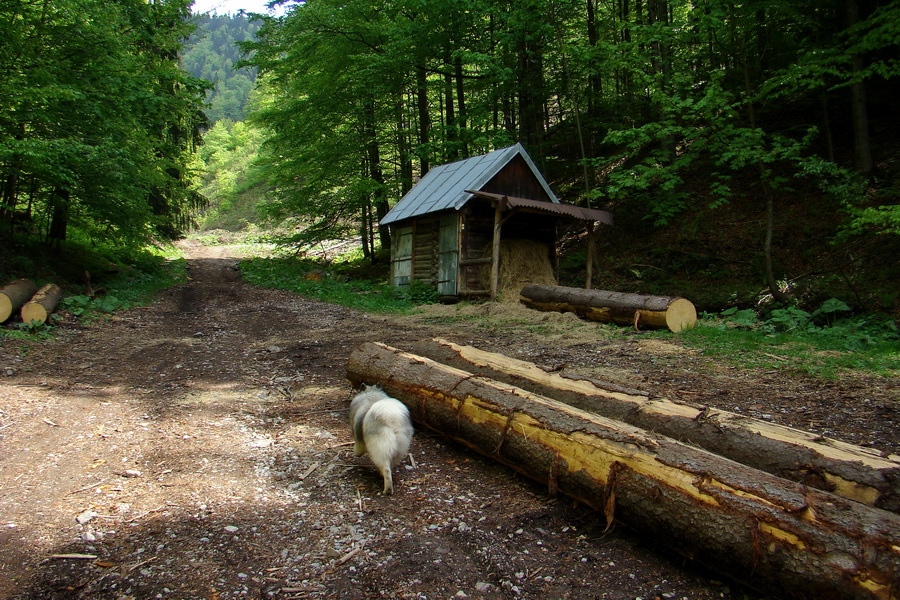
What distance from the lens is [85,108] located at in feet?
32.4

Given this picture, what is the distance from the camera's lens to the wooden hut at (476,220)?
1345 centimetres

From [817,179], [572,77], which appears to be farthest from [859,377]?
[572,77]

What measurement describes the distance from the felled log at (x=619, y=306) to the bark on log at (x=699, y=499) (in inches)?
237

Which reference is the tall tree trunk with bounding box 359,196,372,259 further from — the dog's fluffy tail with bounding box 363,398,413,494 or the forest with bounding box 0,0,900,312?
the dog's fluffy tail with bounding box 363,398,413,494

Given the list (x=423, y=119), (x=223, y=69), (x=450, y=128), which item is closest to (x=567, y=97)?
(x=450, y=128)

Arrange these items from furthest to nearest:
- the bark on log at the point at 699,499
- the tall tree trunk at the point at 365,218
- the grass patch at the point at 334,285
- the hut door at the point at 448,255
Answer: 1. the tall tree trunk at the point at 365,218
2. the hut door at the point at 448,255
3. the grass patch at the point at 334,285
4. the bark on log at the point at 699,499

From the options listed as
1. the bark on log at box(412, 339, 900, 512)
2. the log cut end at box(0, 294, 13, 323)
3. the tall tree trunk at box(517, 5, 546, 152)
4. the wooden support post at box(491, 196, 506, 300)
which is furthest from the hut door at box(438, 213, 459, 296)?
the log cut end at box(0, 294, 13, 323)

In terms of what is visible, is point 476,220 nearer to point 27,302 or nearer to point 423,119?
point 423,119

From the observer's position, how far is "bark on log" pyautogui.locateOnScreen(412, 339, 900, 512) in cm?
284

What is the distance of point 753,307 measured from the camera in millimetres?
10766

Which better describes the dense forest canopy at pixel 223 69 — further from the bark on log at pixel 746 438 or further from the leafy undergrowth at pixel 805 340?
the bark on log at pixel 746 438

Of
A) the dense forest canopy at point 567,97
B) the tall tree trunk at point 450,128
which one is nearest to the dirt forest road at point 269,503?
the dense forest canopy at point 567,97

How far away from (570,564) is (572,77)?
18.9 m

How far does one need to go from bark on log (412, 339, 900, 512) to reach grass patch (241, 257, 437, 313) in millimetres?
8608
